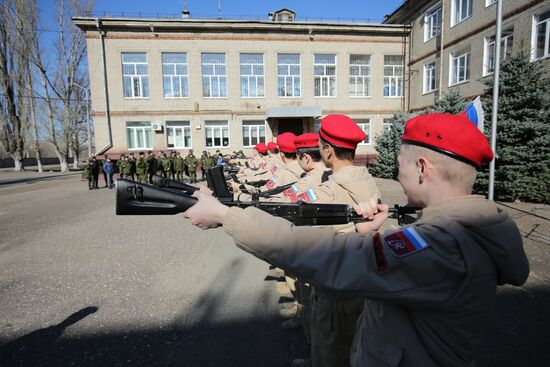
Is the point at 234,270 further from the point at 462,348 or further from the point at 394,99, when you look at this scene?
the point at 394,99

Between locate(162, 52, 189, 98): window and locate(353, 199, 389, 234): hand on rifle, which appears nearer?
locate(353, 199, 389, 234): hand on rifle

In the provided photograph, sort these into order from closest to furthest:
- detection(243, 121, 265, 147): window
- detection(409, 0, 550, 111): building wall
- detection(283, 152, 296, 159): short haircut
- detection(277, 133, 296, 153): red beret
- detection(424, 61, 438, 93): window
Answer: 1. detection(277, 133, 296, 153): red beret
2. detection(283, 152, 296, 159): short haircut
3. detection(409, 0, 550, 111): building wall
4. detection(424, 61, 438, 93): window
5. detection(243, 121, 265, 147): window

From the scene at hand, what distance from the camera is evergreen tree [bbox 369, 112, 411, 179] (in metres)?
16.3

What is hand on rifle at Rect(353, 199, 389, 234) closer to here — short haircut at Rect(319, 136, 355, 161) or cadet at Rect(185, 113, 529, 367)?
cadet at Rect(185, 113, 529, 367)

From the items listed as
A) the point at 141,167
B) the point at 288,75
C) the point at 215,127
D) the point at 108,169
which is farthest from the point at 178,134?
the point at 288,75

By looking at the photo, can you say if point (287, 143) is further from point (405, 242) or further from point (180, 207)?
point (405, 242)

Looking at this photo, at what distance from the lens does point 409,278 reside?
0.93 metres

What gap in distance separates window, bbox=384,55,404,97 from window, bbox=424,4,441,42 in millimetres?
2505

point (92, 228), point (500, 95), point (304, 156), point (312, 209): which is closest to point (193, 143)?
point (92, 228)

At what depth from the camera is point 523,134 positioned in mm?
8875

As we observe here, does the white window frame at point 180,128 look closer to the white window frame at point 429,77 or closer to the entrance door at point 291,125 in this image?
the entrance door at point 291,125

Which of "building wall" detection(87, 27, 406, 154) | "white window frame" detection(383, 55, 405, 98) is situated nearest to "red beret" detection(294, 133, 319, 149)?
"building wall" detection(87, 27, 406, 154)

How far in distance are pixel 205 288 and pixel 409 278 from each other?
12.3 ft

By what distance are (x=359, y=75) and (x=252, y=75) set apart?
25.5 ft
